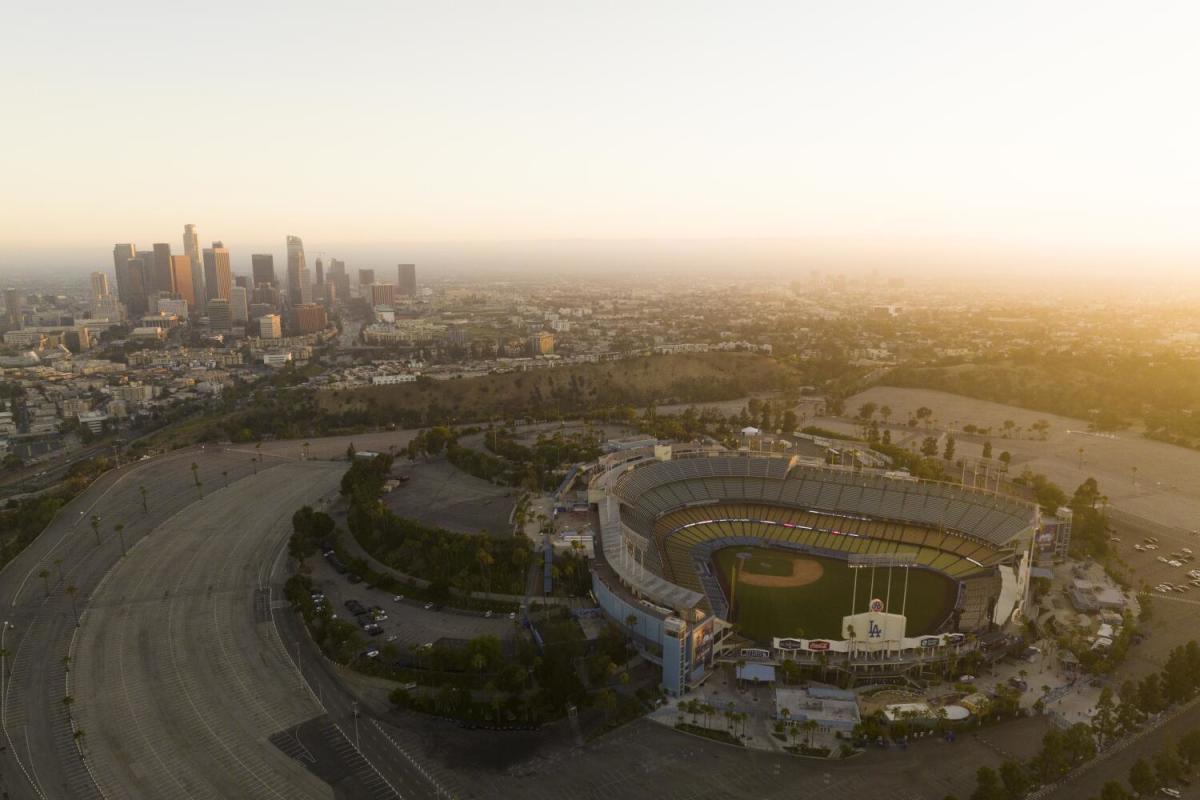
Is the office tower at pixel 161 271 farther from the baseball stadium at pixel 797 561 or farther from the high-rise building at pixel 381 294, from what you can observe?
the baseball stadium at pixel 797 561

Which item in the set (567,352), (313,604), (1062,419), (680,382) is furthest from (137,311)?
(1062,419)

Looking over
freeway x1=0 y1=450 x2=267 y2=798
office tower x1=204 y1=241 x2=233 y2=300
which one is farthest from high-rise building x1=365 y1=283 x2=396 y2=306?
freeway x1=0 y1=450 x2=267 y2=798

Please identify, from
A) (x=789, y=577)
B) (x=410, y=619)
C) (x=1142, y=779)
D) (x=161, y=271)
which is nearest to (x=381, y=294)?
(x=161, y=271)

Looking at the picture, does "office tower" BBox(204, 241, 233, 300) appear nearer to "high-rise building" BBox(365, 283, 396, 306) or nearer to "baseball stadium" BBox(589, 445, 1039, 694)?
"high-rise building" BBox(365, 283, 396, 306)

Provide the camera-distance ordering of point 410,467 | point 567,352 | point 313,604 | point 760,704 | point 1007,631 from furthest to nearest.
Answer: point 567,352
point 410,467
point 313,604
point 1007,631
point 760,704

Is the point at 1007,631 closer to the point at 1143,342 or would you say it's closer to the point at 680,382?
the point at 680,382

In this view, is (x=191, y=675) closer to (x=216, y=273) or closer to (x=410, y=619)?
(x=410, y=619)
